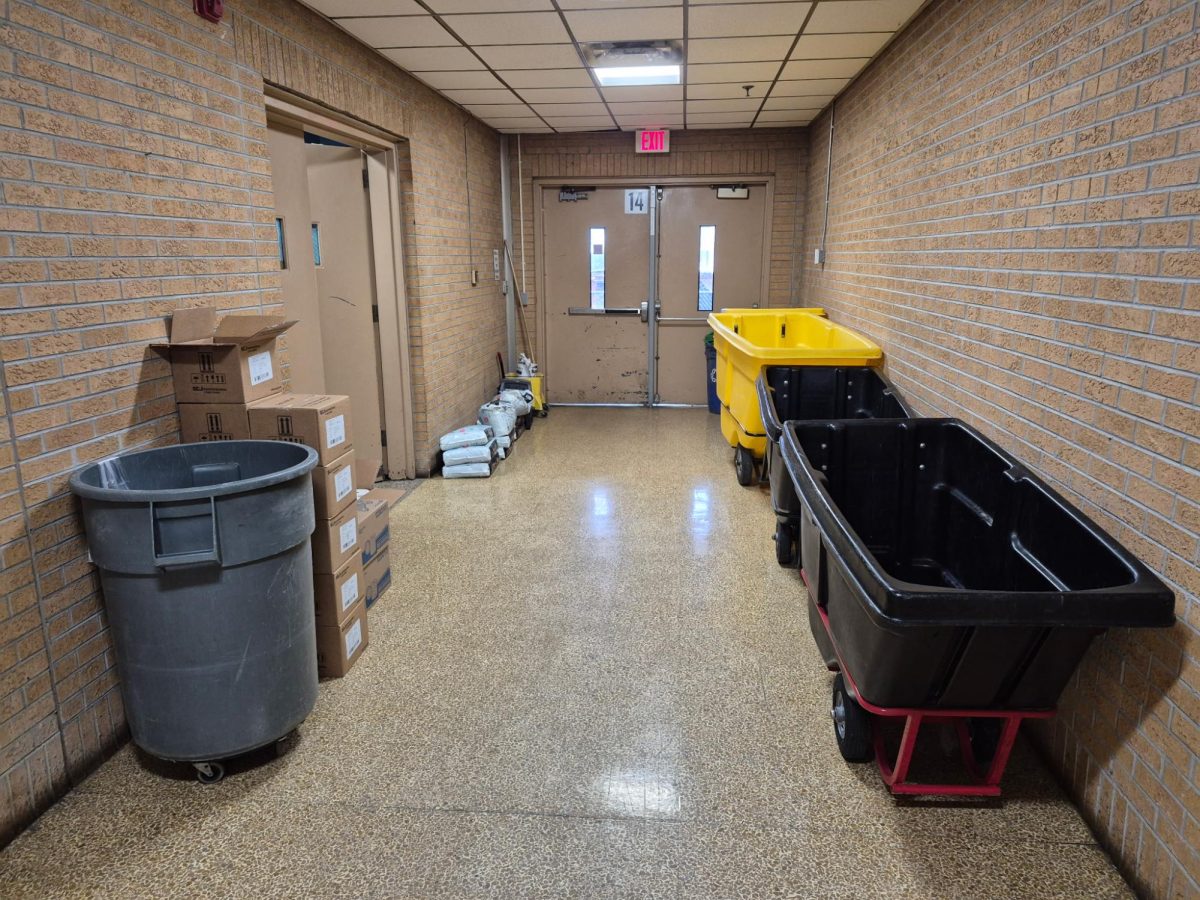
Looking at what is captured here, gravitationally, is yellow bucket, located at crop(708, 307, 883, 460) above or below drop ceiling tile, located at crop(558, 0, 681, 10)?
below

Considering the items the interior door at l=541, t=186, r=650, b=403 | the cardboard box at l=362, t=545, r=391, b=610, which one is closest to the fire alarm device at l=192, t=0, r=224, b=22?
the cardboard box at l=362, t=545, r=391, b=610

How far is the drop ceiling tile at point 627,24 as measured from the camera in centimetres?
366

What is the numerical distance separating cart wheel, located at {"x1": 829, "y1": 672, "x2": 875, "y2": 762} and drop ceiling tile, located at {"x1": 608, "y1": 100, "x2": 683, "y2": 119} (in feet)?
15.9

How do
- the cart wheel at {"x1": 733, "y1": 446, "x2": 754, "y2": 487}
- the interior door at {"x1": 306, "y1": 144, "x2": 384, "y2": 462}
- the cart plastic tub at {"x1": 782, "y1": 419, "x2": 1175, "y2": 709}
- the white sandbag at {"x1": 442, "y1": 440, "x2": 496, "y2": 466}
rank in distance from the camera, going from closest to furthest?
the cart plastic tub at {"x1": 782, "y1": 419, "x2": 1175, "y2": 709} → the interior door at {"x1": 306, "y1": 144, "x2": 384, "y2": 462} → the cart wheel at {"x1": 733, "y1": 446, "x2": 754, "y2": 487} → the white sandbag at {"x1": 442, "y1": 440, "x2": 496, "y2": 466}

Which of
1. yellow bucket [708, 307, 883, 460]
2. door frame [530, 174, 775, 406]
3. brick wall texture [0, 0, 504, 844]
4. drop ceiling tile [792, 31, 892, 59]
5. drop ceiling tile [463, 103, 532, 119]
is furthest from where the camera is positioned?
door frame [530, 174, 775, 406]

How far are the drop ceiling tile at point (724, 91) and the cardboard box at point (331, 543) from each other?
13.2ft

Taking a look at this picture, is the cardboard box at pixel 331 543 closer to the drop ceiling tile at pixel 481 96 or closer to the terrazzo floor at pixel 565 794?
the terrazzo floor at pixel 565 794

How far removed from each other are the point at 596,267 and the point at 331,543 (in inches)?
218

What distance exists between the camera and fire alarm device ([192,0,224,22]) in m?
2.69

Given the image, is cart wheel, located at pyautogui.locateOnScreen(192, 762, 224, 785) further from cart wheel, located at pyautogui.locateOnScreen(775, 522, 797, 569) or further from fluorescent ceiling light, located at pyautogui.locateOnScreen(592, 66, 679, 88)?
fluorescent ceiling light, located at pyautogui.locateOnScreen(592, 66, 679, 88)

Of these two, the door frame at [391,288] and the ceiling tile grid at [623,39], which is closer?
the ceiling tile grid at [623,39]

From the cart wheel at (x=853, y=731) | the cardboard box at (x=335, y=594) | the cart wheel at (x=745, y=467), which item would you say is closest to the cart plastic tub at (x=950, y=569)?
the cart wheel at (x=853, y=731)

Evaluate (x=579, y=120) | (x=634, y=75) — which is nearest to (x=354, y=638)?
(x=634, y=75)

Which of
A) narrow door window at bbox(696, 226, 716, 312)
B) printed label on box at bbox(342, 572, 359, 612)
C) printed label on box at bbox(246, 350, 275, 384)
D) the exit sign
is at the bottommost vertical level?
printed label on box at bbox(342, 572, 359, 612)
